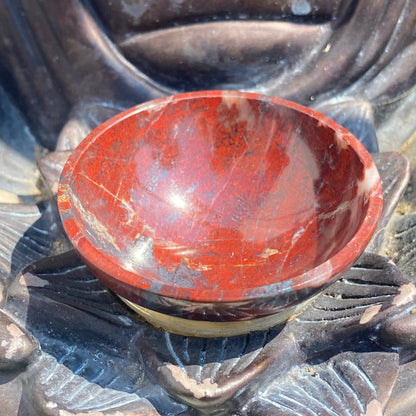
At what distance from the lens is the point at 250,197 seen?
1.40 metres

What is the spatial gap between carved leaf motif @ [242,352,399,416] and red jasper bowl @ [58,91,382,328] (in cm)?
21

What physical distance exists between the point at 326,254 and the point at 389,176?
1.48 ft

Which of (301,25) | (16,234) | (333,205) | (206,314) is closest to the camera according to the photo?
(206,314)

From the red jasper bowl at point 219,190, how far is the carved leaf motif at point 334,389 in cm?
21

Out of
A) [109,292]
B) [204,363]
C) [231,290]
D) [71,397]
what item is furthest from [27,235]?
[231,290]

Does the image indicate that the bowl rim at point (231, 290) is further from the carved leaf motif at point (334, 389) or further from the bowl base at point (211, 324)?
the carved leaf motif at point (334, 389)

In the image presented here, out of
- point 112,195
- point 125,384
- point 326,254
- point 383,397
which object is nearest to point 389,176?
point 326,254

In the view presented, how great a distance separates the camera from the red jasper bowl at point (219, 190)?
119 cm

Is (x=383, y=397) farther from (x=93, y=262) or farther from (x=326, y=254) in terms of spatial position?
(x=93, y=262)

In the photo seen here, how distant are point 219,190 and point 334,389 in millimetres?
530

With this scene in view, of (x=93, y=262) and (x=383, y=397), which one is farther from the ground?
(x=93, y=262)

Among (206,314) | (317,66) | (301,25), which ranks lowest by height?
(206,314)

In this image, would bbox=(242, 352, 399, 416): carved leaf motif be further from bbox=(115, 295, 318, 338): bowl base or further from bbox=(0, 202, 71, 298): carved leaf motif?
bbox=(0, 202, 71, 298): carved leaf motif

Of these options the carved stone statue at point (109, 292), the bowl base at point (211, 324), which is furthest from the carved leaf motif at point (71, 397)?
the bowl base at point (211, 324)
